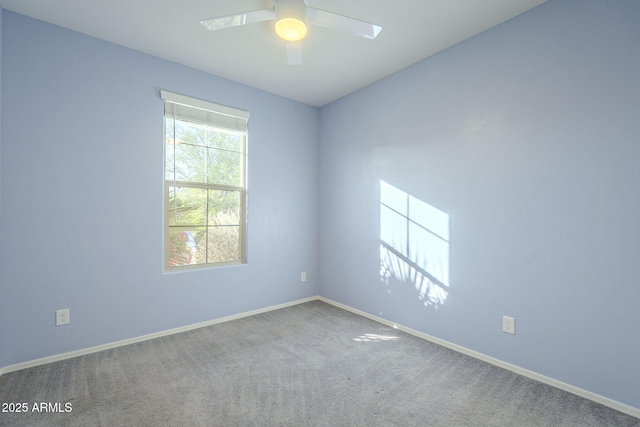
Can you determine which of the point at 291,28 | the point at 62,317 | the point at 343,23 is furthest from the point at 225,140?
the point at 62,317

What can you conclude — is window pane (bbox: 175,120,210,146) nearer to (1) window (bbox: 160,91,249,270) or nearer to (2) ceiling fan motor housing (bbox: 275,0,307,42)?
(1) window (bbox: 160,91,249,270)

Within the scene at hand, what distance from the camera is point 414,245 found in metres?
2.89

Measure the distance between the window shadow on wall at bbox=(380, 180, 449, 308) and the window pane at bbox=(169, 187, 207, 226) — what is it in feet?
6.35

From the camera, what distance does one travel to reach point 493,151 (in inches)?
92.7

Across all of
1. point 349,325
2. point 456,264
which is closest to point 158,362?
point 349,325

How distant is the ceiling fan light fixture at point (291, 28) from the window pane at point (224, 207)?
185 centimetres

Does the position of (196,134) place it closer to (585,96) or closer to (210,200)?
(210,200)

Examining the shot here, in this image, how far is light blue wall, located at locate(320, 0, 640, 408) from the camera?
1800mm

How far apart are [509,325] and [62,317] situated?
3501 millimetres

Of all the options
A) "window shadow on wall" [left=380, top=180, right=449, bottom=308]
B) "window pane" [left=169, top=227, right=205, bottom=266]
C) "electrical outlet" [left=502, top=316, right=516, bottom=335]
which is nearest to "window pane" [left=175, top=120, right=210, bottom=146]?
"window pane" [left=169, top=227, right=205, bottom=266]

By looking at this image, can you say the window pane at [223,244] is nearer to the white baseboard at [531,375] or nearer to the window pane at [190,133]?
the window pane at [190,133]

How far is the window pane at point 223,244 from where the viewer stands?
10.6ft

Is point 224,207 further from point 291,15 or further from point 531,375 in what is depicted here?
point 531,375

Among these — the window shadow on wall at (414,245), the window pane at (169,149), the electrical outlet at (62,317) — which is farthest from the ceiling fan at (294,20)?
the electrical outlet at (62,317)
